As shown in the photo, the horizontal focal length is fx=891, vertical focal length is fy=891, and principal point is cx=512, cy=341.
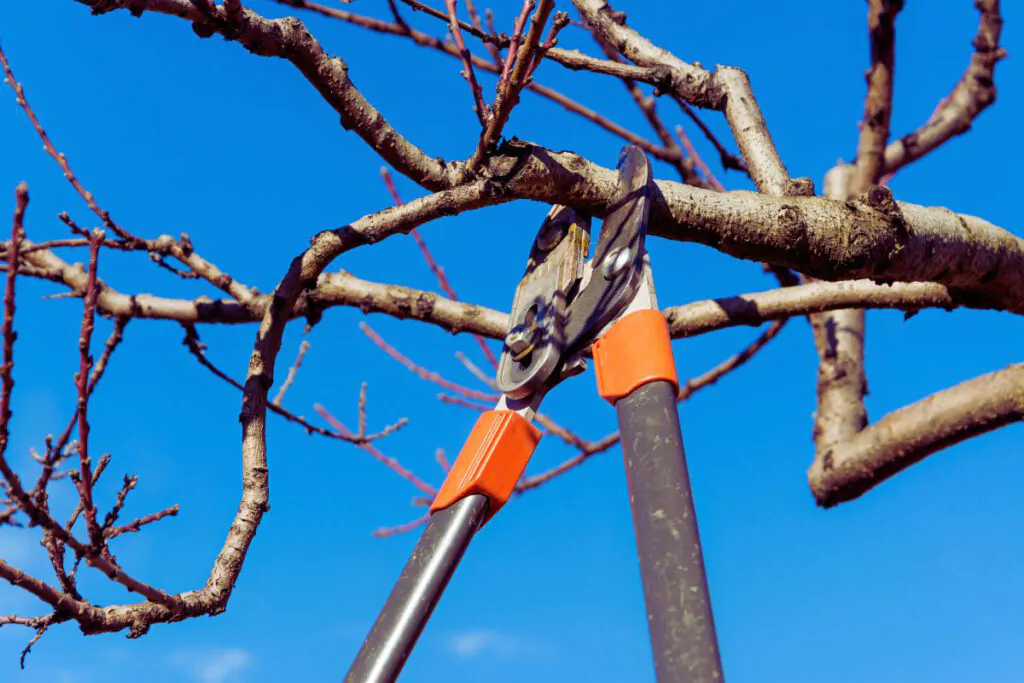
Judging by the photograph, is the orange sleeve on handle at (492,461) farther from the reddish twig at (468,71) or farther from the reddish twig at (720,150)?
the reddish twig at (720,150)

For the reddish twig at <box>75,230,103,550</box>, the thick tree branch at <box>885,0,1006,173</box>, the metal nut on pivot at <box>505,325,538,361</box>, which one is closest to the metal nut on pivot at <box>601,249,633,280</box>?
the metal nut on pivot at <box>505,325,538,361</box>

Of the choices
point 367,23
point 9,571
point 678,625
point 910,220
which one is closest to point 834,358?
point 910,220

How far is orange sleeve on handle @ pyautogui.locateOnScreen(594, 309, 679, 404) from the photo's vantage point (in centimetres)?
143

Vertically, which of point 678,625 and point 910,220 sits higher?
point 910,220

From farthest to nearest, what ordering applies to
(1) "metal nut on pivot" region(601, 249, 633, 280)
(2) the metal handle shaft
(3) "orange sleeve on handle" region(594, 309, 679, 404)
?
(1) "metal nut on pivot" region(601, 249, 633, 280), (3) "orange sleeve on handle" region(594, 309, 679, 404), (2) the metal handle shaft

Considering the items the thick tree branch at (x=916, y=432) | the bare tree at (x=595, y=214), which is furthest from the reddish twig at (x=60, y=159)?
the thick tree branch at (x=916, y=432)

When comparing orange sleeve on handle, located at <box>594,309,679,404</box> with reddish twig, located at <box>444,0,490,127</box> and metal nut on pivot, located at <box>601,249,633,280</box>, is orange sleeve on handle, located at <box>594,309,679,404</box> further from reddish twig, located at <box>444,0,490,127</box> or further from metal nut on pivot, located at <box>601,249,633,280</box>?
A: reddish twig, located at <box>444,0,490,127</box>

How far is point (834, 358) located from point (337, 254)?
2.33 m

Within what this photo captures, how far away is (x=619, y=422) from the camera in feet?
4.65

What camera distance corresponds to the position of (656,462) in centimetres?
132

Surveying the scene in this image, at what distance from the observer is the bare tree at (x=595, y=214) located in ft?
5.03

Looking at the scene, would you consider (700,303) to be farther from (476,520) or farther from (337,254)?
(476,520)

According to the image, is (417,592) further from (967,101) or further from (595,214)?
(967,101)

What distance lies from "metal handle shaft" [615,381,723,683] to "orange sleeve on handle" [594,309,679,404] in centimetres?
2
